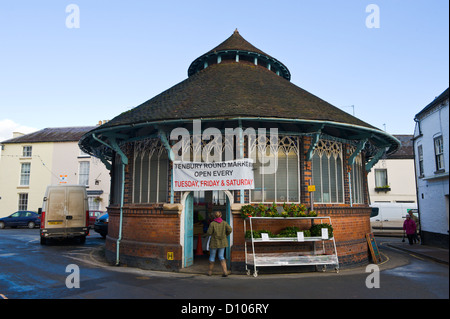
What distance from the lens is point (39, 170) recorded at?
3331 cm

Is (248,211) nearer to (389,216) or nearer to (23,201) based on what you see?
(389,216)

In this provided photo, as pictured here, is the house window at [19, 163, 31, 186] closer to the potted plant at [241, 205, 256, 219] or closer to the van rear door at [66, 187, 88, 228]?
the van rear door at [66, 187, 88, 228]

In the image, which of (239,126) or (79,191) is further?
(79,191)

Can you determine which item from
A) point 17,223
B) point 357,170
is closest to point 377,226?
point 357,170

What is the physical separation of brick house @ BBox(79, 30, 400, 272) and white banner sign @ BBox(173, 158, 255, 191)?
0.77ft

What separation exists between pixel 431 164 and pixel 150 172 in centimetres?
1367

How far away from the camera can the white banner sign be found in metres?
9.33

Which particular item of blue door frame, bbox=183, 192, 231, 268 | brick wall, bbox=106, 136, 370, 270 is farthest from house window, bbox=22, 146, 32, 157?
blue door frame, bbox=183, 192, 231, 268

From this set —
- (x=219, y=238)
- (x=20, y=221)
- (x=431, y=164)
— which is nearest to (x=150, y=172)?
(x=219, y=238)

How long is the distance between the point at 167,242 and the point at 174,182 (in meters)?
1.71

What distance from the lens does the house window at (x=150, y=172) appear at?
1040 cm

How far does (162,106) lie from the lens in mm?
10867

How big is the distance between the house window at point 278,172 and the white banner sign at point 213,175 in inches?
21.9
